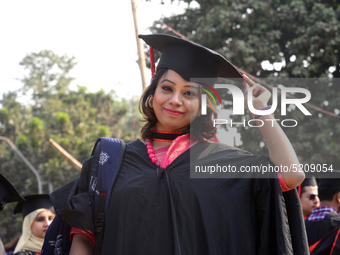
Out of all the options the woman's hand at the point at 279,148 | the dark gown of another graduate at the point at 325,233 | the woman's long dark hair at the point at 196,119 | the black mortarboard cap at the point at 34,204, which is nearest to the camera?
the woman's hand at the point at 279,148

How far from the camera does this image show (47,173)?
17609 mm

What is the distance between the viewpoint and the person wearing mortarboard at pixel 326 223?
428 cm

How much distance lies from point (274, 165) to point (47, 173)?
54.8ft

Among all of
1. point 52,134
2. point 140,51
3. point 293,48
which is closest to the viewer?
point 140,51

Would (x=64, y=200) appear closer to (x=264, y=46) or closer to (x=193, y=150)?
(x=193, y=150)

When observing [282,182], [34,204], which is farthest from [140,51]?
[282,182]

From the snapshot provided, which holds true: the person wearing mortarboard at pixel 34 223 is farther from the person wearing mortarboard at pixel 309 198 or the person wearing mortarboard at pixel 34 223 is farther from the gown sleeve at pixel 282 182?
the gown sleeve at pixel 282 182

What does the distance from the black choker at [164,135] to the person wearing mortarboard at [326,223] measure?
2.66m

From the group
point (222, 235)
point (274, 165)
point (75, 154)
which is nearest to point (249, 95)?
point (274, 165)

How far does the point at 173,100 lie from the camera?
2266 millimetres

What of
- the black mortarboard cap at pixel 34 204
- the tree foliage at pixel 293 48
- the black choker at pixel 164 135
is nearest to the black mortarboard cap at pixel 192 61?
the black choker at pixel 164 135

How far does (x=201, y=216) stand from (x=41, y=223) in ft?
12.8

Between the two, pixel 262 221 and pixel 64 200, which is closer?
pixel 262 221

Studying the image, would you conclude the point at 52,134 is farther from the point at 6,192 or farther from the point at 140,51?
the point at 6,192
